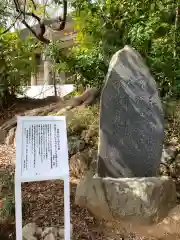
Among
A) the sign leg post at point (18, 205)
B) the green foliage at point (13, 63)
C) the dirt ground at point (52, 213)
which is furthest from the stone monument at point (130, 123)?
the green foliage at point (13, 63)

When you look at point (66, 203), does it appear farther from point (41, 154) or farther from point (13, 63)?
point (13, 63)

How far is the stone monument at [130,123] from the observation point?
3.76 metres

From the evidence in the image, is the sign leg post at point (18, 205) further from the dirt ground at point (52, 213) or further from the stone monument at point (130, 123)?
the stone monument at point (130, 123)

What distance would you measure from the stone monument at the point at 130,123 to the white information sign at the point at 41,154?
1115 millimetres

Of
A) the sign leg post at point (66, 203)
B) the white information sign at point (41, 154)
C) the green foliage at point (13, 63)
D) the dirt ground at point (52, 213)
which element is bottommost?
the dirt ground at point (52, 213)

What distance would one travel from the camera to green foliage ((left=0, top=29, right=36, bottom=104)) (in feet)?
25.0

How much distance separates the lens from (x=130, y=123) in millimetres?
3787

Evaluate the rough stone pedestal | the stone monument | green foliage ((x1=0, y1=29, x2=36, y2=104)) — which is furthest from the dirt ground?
green foliage ((x1=0, y1=29, x2=36, y2=104))

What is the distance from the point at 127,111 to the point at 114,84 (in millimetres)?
313

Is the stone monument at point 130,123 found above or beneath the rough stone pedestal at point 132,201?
above

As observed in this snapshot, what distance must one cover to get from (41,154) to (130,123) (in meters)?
1.45

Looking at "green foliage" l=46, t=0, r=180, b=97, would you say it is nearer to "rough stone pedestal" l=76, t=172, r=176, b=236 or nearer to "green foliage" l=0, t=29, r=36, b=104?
"green foliage" l=0, t=29, r=36, b=104

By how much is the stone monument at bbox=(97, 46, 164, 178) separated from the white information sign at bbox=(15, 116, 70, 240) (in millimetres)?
1115

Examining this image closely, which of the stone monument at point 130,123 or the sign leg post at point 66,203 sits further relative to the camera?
the stone monument at point 130,123
